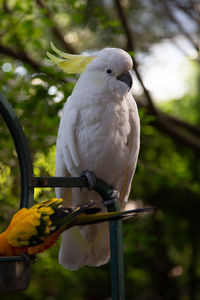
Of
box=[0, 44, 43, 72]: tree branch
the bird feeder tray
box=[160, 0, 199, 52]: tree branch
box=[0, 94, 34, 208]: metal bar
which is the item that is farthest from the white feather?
box=[160, 0, 199, 52]: tree branch

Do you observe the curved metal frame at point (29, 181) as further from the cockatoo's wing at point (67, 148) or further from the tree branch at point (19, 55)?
the tree branch at point (19, 55)

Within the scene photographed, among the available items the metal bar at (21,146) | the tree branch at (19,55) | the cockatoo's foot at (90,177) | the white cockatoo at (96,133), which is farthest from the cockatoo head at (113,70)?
the tree branch at (19,55)

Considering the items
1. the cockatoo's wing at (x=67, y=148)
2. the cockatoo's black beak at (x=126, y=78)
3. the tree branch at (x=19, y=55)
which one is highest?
the tree branch at (x=19, y=55)

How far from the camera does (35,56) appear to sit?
4.10m

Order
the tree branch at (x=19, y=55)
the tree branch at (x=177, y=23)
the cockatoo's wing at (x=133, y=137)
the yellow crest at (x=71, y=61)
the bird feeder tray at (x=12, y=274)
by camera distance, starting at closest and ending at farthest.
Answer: the bird feeder tray at (x=12, y=274) < the yellow crest at (x=71, y=61) < the cockatoo's wing at (x=133, y=137) < the tree branch at (x=19, y=55) < the tree branch at (x=177, y=23)

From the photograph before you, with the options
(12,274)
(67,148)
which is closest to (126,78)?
(67,148)

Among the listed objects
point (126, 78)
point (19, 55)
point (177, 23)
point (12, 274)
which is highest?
point (177, 23)

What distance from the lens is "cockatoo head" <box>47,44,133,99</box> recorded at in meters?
1.68

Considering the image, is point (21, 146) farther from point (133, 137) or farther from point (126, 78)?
point (133, 137)

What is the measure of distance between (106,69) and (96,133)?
11.5 inches

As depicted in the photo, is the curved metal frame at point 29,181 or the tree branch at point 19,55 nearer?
the curved metal frame at point 29,181

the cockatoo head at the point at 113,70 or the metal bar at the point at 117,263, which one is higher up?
the cockatoo head at the point at 113,70

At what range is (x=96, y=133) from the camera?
1795mm

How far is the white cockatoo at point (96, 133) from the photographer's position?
5.64ft
